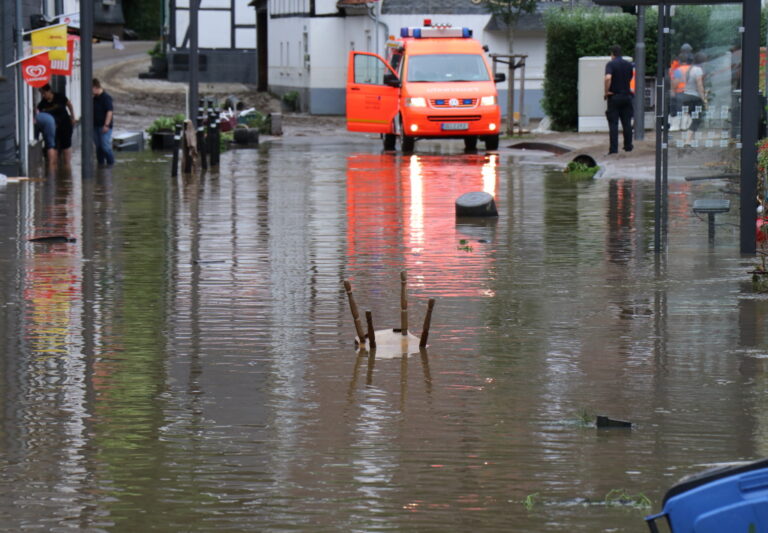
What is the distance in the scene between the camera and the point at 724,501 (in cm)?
419

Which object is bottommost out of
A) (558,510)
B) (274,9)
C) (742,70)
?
(558,510)

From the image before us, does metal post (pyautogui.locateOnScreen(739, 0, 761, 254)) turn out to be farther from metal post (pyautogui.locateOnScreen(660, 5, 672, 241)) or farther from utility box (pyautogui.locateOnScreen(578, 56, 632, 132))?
utility box (pyautogui.locateOnScreen(578, 56, 632, 132))

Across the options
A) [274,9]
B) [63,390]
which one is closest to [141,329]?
[63,390]

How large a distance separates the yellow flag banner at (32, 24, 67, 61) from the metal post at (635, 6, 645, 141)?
35.0 feet

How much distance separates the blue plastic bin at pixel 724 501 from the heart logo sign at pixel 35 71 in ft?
70.6

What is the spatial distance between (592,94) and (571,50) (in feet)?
8.46

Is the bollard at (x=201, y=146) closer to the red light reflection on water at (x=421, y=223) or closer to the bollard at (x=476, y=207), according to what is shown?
the red light reflection on water at (x=421, y=223)

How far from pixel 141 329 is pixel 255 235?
591 cm

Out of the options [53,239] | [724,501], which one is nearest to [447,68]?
[53,239]

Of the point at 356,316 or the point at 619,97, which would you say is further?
the point at 619,97

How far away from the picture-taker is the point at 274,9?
200ft

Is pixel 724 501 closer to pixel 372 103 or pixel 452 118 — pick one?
pixel 452 118

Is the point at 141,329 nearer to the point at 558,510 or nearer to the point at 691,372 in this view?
the point at 691,372

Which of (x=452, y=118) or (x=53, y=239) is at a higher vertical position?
(x=452, y=118)
